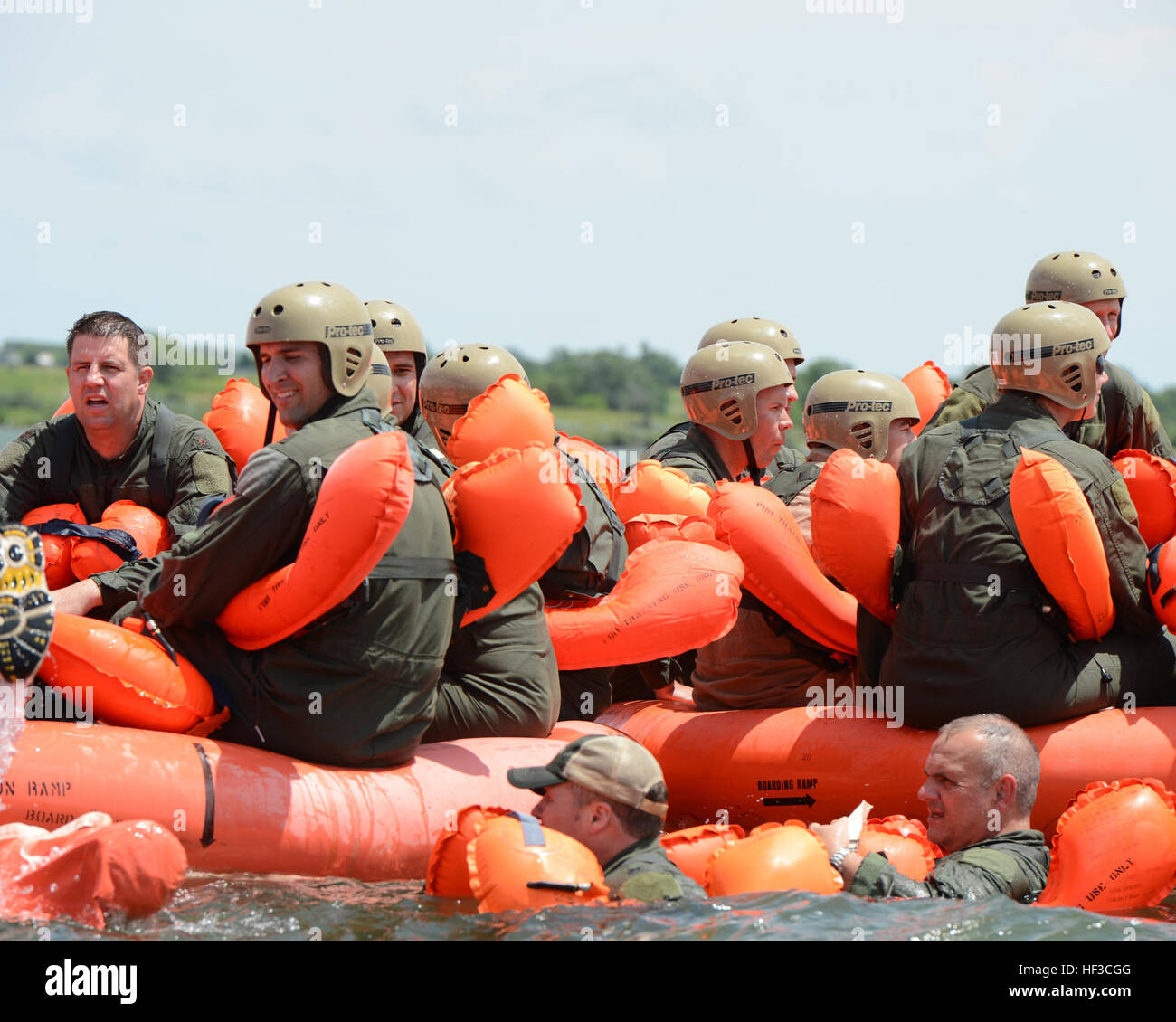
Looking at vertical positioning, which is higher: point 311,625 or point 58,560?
point 58,560

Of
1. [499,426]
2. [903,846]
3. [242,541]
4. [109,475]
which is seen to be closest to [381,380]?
[499,426]

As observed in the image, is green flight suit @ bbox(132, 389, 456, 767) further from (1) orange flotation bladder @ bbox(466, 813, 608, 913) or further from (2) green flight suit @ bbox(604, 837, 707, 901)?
(2) green flight suit @ bbox(604, 837, 707, 901)

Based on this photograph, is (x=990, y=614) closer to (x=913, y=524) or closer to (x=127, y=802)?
(x=913, y=524)

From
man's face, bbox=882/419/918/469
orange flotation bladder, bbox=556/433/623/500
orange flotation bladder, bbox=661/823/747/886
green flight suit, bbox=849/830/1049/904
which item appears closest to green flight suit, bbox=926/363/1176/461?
man's face, bbox=882/419/918/469

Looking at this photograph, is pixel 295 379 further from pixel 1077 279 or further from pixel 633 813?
pixel 1077 279

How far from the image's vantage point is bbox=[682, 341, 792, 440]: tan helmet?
29.6 feet

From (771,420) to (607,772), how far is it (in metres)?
4.21

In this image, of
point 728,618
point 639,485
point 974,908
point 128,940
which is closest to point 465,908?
point 128,940

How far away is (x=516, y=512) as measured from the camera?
20.6ft

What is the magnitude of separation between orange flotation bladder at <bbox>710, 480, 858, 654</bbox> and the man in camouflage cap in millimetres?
2335

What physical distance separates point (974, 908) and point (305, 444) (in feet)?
9.89

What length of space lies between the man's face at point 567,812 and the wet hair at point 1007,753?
5.07ft

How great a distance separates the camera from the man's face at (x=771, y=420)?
909 cm

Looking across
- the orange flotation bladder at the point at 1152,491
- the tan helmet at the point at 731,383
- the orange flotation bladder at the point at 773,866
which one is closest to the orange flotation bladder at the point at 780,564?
the tan helmet at the point at 731,383
